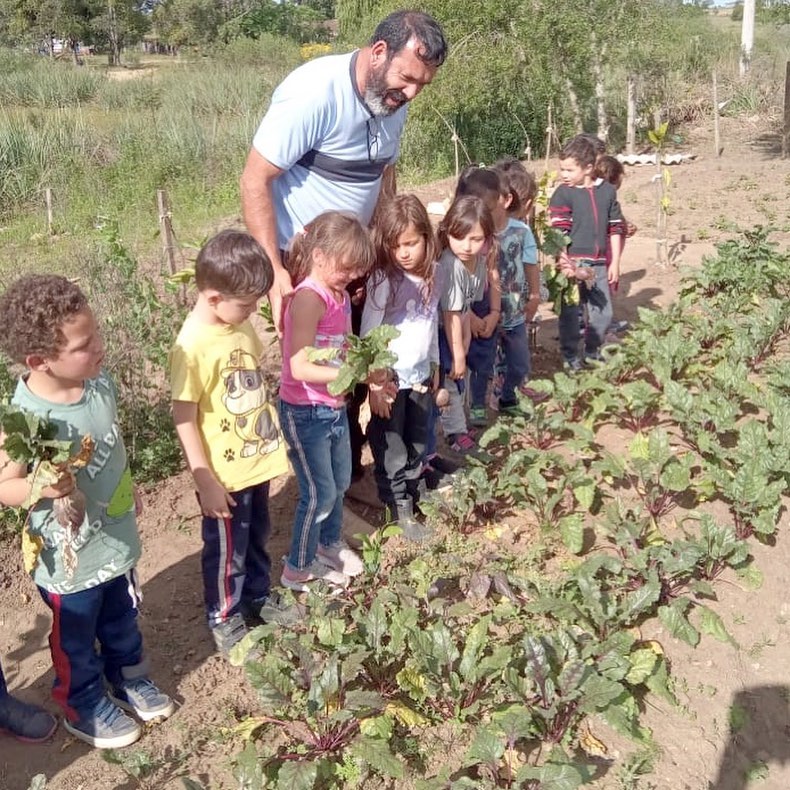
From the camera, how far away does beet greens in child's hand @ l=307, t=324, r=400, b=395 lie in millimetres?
2551

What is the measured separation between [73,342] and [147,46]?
4931cm

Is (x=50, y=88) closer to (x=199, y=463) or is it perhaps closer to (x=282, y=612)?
(x=199, y=463)

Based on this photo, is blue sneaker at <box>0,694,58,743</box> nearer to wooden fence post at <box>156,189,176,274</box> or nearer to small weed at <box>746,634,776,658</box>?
small weed at <box>746,634,776,658</box>

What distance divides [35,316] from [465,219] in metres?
1.98

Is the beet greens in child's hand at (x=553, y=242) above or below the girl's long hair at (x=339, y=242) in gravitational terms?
below

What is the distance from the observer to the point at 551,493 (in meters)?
3.82

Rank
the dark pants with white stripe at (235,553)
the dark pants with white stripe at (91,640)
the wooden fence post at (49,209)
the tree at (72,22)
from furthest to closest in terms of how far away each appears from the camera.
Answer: the tree at (72,22) → the wooden fence post at (49,209) → the dark pants with white stripe at (235,553) → the dark pants with white stripe at (91,640)

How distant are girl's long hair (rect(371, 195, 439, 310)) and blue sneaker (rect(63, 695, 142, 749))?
1.77 meters

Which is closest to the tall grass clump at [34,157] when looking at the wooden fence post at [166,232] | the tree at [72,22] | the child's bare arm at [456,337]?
the wooden fence post at [166,232]

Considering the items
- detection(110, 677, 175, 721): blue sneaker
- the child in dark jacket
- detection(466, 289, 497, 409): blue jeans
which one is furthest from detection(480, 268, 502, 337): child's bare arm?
detection(110, 677, 175, 721): blue sneaker

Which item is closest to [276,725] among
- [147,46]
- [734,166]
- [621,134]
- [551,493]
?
[551,493]

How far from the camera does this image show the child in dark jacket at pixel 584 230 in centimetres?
483

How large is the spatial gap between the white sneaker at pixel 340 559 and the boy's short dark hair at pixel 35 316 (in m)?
1.56

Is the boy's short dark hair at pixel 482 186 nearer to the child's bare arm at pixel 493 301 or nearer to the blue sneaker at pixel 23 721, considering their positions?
the child's bare arm at pixel 493 301
